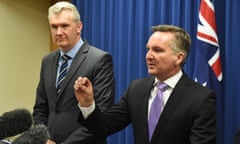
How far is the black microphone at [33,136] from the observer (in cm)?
92

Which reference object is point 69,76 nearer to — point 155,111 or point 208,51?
point 155,111

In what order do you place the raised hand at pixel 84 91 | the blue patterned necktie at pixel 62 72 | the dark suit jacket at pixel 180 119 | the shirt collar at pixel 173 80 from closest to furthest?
the raised hand at pixel 84 91 < the dark suit jacket at pixel 180 119 < the shirt collar at pixel 173 80 < the blue patterned necktie at pixel 62 72

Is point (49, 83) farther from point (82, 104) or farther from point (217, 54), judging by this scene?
point (217, 54)

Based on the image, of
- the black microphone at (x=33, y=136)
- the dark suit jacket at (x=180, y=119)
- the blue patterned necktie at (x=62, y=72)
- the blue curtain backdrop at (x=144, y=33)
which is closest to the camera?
the black microphone at (x=33, y=136)

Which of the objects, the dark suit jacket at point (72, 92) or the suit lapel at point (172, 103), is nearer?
the suit lapel at point (172, 103)

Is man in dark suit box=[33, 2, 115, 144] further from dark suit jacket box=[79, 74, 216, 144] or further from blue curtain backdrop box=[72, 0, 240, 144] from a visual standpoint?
blue curtain backdrop box=[72, 0, 240, 144]

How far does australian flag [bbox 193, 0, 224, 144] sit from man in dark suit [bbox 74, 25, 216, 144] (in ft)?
1.75

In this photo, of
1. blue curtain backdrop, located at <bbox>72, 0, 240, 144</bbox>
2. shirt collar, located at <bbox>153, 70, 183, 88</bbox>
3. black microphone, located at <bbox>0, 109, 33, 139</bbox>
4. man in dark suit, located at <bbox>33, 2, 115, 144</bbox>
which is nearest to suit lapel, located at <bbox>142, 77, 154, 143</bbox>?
shirt collar, located at <bbox>153, 70, 183, 88</bbox>

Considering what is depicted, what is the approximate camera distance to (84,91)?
6.29 feet

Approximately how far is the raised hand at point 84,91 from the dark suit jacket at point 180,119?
9cm

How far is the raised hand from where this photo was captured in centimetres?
188

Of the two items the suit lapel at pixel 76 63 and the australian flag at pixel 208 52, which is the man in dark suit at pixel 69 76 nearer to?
the suit lapel at pixel 76 63

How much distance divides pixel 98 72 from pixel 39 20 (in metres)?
1.89

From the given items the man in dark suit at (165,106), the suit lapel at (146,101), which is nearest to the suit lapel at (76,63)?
the man in dark suit at (165,106)
